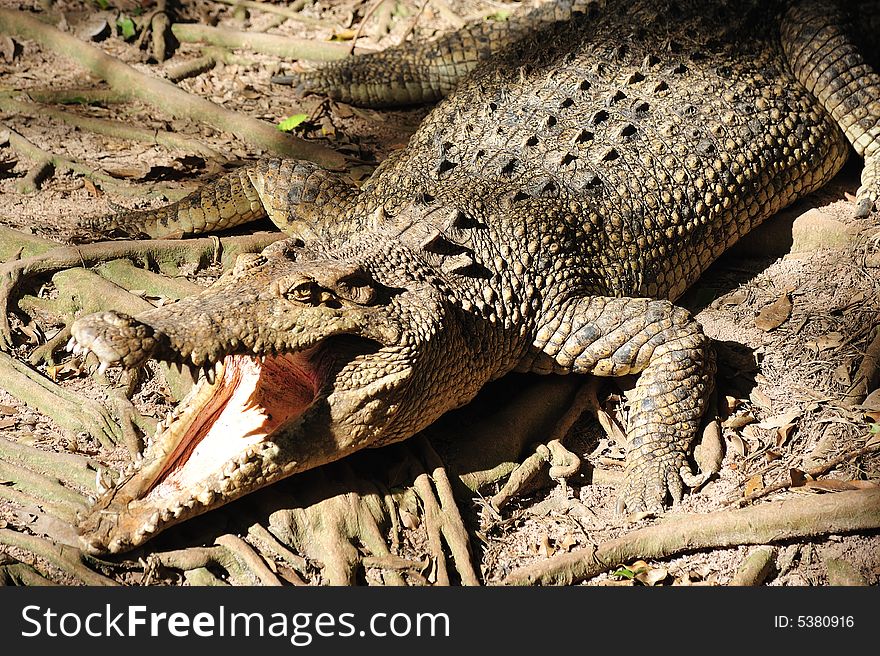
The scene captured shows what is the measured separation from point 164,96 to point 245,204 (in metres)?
1.67

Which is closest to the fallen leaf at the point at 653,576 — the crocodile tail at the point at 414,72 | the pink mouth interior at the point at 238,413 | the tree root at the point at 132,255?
the pink mouth interior at the point at 238,413

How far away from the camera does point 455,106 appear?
536 centimetres

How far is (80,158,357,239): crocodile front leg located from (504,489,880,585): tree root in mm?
2342

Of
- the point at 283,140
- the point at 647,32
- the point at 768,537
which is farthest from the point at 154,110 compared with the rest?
the point at 768,537

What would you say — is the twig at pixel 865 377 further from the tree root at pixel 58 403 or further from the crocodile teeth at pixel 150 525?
the tree root at pixel 58 403

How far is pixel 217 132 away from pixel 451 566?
3.64 metres

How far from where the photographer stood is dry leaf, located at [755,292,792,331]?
193 inches

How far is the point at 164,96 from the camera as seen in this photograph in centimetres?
633

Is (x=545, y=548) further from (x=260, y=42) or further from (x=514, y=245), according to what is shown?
(x=260, y=42)

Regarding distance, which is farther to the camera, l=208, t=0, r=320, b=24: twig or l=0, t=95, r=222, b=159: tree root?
l=208, t=0, r=320, b=24: twig

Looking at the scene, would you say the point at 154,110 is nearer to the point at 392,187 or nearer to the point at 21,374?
the point at 392,187

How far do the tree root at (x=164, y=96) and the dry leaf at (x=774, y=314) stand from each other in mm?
2730

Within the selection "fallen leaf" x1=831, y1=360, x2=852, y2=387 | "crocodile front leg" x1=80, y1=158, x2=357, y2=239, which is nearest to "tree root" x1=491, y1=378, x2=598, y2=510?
"fallen leaf" x1=831, y1=360, x2=852, y2=387

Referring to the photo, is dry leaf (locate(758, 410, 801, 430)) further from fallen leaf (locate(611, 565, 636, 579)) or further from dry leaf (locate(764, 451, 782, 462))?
fallen leaf (locate(611, 565, 636, 579))
